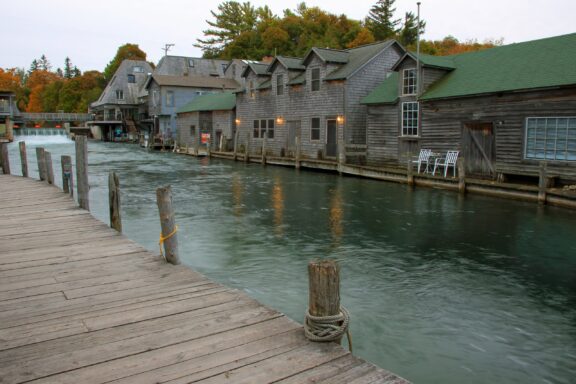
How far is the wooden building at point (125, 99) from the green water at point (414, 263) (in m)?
63.3

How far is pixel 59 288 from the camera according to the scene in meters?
6.57

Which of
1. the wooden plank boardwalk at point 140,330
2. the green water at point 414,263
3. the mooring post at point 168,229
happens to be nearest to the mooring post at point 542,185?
the green water at point 414,263

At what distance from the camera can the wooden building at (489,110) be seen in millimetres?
20438

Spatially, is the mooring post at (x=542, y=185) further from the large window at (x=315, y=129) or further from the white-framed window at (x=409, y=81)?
the large window at (x=315, y=129)

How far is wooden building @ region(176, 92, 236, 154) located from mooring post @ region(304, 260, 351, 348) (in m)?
44.2

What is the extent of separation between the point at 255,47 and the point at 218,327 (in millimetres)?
84645

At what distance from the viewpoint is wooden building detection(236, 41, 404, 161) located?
3359 centimetres

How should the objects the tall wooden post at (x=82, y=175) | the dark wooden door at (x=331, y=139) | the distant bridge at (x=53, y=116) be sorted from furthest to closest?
the distant bridge at (x=53, y=116)
the dark wooden door at (x=331, y=139)
the tall wooden post at (x=82, y=175)

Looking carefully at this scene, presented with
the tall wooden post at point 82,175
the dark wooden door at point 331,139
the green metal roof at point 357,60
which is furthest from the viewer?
the dark wooden door at point 331,139

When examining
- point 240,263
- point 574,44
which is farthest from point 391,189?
point 240,263

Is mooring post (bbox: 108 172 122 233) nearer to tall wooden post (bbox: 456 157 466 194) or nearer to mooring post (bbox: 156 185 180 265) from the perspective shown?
mooring post (bbox: 156 185 180 265)

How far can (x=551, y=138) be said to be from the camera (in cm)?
2069

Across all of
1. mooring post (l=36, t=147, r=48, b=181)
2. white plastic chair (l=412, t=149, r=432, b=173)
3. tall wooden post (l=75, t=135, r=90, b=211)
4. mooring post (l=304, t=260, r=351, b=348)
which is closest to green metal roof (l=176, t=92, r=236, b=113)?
white plastic chair (l=412, t=149, r=432, b=173)

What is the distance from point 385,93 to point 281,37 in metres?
51.6
